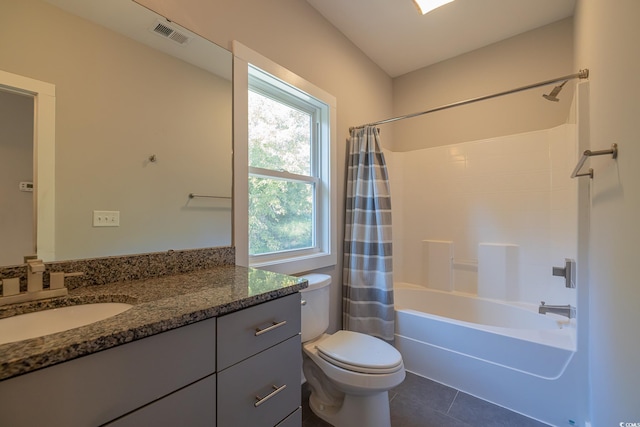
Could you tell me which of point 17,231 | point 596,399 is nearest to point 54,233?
point 17,231

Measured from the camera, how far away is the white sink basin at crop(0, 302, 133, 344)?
2.26 ft

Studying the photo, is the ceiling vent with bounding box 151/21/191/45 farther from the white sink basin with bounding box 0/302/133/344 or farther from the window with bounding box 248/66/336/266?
the white sink basin with bounding box 0/302/133/344

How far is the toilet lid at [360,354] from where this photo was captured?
4.23 feet

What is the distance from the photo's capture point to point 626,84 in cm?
80

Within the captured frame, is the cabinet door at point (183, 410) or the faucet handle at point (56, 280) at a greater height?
the faucet handle at point (56, 280)

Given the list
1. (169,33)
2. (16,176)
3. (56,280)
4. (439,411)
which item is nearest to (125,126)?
(16,176)

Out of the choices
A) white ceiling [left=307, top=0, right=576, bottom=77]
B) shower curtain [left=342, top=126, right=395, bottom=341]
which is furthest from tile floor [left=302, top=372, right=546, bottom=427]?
white ceiling [left=307, top=0, right=576, bottom=77]

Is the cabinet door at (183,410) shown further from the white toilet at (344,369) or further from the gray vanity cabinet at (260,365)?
the white toilet at (344,369)

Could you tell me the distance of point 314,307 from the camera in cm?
157

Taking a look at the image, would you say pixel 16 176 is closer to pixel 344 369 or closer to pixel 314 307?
pixel 314 307

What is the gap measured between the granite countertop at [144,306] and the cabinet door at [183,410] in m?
0.17

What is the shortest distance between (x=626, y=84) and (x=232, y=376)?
1474 mm

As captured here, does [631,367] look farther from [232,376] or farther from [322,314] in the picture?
[322,314]

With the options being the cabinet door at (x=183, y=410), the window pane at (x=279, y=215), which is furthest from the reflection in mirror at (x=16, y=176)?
the window pane at (x=279, y=215)
